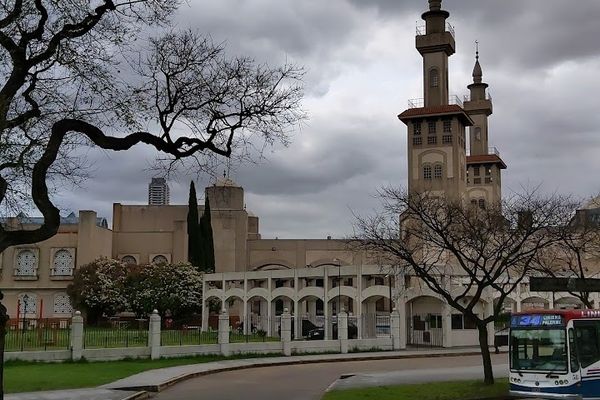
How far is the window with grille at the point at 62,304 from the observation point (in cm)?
6869

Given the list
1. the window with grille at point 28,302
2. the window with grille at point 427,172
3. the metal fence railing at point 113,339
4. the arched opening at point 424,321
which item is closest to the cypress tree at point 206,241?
the window with grille at point 28,302

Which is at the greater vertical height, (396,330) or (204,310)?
(204,310)

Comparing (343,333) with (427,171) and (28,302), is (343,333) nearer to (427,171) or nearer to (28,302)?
(427,171)

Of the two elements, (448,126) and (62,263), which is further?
(62,263)

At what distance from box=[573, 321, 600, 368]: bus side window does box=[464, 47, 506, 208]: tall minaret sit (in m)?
63.8

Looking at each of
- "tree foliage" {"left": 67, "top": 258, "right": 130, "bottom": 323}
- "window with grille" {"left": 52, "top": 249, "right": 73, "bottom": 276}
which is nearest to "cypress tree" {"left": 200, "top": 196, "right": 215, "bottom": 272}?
"tree foliage" {"left": 67, "top": 258, "right": 130, "bottom": 323}

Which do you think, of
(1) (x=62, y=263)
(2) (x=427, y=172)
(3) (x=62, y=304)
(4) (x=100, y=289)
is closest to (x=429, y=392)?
(4) (x=100, y=289)

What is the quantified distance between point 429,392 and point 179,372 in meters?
10.3

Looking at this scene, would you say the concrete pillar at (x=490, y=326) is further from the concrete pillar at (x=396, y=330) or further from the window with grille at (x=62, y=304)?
the window with grille at (x=62, y=304)

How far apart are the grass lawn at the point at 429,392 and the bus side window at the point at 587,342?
2779 millimetres

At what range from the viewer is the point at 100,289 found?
61.5 meters

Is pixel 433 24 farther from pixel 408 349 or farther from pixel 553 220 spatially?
pixel 553 220

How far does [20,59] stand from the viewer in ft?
43.0

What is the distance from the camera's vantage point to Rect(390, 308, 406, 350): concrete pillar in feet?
134
